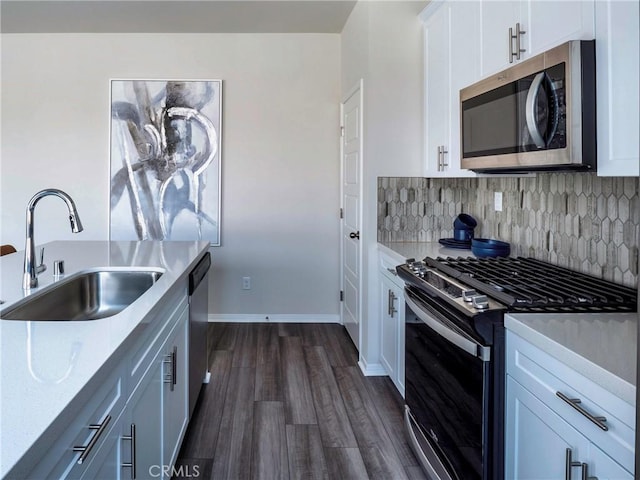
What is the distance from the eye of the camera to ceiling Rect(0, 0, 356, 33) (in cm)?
373

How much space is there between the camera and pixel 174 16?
399 cm

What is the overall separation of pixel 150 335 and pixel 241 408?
1.37 metres

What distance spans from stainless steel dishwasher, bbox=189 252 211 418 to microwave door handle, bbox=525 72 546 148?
63.9 inches

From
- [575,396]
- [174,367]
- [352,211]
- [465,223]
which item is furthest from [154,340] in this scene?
[352,211]

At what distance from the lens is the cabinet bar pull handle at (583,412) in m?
1.07

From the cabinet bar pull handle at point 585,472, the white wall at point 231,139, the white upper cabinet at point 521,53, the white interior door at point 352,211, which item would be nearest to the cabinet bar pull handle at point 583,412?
the cabinet bar pull handle at point 585,472

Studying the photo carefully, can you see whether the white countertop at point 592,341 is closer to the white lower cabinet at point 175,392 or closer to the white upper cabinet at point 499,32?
the white upper cabinet at point 499,32

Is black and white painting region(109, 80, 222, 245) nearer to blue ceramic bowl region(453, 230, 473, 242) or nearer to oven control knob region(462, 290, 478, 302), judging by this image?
blue ceramic bowl region(453, 230, 473, 242)

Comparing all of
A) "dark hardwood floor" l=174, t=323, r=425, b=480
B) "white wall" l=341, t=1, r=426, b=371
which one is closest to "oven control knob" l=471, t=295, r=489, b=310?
"dark hardwood floor" l=174, t=323, r=425, b=480

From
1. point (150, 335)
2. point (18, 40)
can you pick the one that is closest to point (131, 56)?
point (18, 40)

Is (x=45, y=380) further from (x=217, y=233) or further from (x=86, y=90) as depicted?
(x=86, y=90)

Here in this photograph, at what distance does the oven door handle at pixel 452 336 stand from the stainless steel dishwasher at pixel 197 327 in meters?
1.07

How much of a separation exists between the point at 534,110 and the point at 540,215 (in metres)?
0.86

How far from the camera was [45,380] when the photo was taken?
3.00ft
